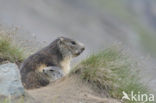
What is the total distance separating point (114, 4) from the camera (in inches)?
2874

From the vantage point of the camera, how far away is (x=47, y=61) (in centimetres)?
1027

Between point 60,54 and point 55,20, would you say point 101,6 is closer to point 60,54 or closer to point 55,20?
point 55,20

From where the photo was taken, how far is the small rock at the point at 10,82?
25.7 ft

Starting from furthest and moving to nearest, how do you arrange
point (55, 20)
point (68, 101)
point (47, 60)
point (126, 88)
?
point (55, 20) → point (47, 60) → point (126, 88) → point (68, 101)

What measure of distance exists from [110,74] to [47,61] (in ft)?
4.70

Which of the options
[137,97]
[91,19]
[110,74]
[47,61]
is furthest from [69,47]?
[91,19]

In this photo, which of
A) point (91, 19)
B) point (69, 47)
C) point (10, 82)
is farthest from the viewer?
point (91, 19)

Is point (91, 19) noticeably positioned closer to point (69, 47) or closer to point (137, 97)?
point (69, 47)

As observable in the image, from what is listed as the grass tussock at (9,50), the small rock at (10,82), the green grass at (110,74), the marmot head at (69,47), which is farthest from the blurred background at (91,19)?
the small rock at (10,82)

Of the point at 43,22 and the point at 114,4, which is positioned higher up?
the point at 114,4

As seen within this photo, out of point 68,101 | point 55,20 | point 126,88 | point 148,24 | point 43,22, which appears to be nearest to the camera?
point 68,101

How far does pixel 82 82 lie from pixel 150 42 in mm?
56819

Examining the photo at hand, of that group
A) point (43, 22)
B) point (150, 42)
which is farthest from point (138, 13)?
point (43, 22)

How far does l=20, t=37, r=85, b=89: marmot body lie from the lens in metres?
9.88
